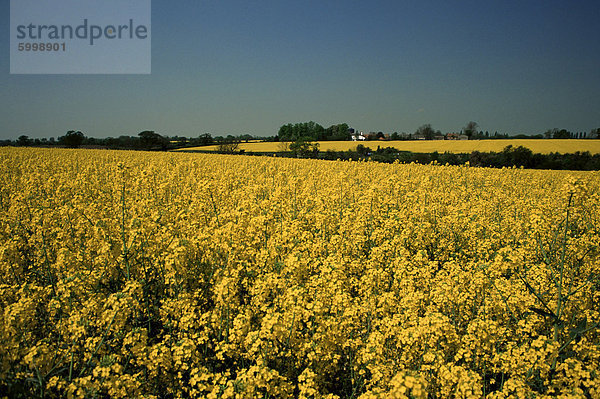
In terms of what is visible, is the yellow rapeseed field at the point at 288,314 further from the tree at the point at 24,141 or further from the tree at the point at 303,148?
the tree at the point at 24,141

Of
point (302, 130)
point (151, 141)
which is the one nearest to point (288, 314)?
point (151, 141)

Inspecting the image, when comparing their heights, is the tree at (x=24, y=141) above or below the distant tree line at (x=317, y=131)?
below

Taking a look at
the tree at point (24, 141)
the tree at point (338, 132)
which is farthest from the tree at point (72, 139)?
the tree at point (338, 132)

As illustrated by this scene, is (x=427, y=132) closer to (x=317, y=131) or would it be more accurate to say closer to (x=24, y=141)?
(x=317, y=131)

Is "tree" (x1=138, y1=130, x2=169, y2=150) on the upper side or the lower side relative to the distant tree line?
lower

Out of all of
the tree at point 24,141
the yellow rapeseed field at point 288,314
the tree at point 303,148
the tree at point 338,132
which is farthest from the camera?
the tree at point 338,132

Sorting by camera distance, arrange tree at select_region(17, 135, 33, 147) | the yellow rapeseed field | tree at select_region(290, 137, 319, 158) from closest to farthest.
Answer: the yellow rapeseed field < tree at select_region(290, 137, 319, 158) < tree at select_region(17, 135, 33, 147)

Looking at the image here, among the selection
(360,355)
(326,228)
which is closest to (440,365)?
(360,355)

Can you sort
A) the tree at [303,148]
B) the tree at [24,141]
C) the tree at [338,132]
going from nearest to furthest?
1. the tree at [303,148]
2. the tree at [24,141]
3. the tree at [338,132]

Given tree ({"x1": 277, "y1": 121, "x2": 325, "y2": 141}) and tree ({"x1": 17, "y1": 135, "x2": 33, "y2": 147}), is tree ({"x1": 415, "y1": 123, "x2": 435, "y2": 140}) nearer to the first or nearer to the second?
tree ({"x1": 277, "y1": 121, "x2": 325, "y2": 141})

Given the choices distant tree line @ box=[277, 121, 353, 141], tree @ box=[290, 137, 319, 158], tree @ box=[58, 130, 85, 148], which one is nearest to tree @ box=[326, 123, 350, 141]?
distant tree line @ box=[277, 121, 353, 141]

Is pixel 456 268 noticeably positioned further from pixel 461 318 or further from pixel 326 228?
pixel 326 228

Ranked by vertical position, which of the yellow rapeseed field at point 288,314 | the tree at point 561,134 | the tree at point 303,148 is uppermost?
the tree at point 561,134

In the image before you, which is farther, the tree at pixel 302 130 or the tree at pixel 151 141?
the tree at pixel 302 130
